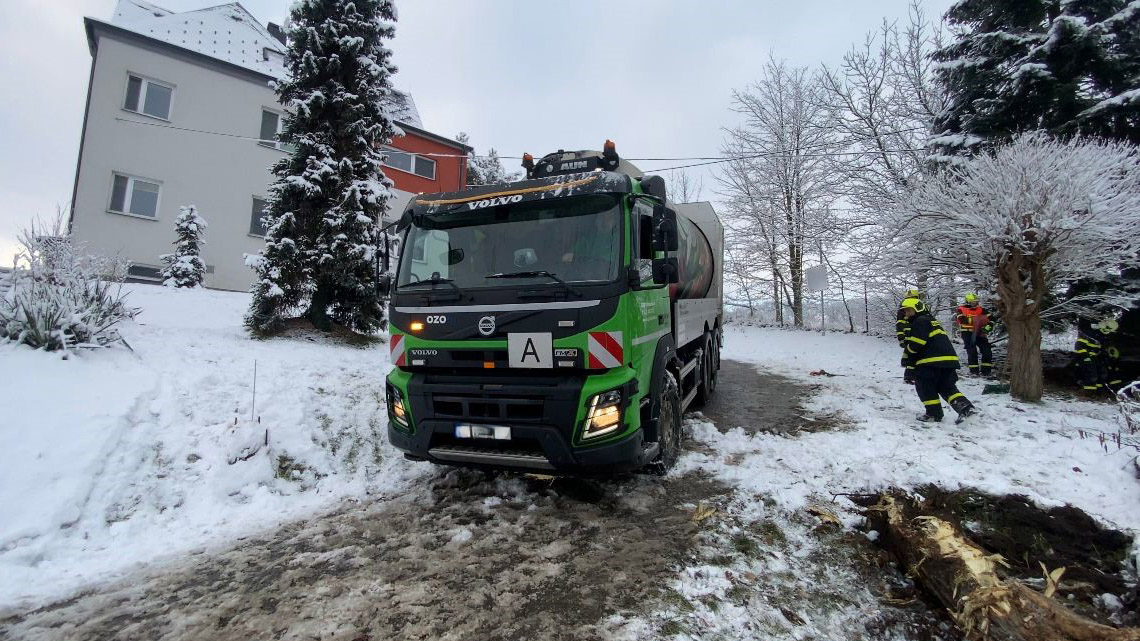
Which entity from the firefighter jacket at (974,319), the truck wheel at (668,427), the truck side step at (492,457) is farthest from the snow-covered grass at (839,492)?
the firefighter jacket at (974,319)

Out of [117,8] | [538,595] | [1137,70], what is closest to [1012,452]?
[538,595]

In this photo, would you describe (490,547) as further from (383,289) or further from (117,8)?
(117,8)

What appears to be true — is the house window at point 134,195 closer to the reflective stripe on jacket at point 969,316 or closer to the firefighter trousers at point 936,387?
the firefighter trousers at point 936,387

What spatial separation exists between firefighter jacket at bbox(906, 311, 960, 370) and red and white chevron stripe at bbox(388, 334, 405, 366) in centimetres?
650

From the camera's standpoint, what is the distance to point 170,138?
52.2 feet

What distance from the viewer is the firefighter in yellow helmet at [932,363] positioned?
6469mm

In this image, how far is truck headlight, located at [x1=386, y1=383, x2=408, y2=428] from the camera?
4.29 metres

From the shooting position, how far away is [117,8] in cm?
1673

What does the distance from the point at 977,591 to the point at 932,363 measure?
4800 mm

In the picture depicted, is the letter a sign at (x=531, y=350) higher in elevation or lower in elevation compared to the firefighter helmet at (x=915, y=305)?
lower

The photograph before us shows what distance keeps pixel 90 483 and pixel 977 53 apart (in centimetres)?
1696

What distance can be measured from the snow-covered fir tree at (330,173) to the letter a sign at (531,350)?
6.02m

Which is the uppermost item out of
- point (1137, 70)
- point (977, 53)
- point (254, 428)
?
point (977, 53)

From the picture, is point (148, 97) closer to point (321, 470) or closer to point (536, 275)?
point (321, 470)
